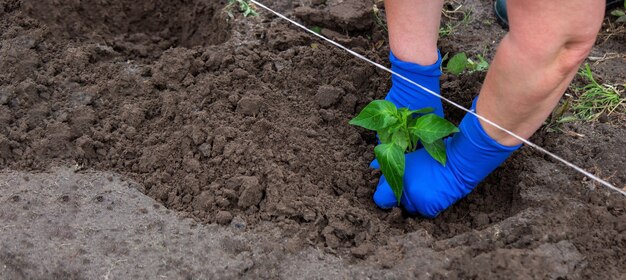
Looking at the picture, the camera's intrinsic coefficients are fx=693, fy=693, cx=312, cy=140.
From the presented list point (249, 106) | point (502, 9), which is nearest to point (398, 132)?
point (249, 106)

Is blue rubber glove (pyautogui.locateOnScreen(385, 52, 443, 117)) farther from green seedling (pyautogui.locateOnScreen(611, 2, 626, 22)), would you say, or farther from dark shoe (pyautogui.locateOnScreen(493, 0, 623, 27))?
green seedling (pyautogui.locateOnScreen(611, 2, 626, 22))

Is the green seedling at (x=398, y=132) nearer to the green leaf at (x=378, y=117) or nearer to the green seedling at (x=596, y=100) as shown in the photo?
the green leaf at (x=378, y=117)

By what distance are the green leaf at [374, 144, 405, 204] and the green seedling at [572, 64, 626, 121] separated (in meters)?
0.79

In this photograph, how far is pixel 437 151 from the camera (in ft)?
6.77

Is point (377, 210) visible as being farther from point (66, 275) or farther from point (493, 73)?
point (66, 275)

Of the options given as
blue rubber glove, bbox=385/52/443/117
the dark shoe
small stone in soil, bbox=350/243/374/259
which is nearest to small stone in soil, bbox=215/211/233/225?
small stone in soil, bbox=350/243/374/259

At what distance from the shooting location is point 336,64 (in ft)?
8.34

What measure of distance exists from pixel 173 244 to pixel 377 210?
643 millimetres

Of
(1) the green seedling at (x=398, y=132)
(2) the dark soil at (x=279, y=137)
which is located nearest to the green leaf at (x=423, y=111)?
(1) the green seedling at (x=398, y=132)

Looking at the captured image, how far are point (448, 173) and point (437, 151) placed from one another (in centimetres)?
7

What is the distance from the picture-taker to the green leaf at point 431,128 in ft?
6.46

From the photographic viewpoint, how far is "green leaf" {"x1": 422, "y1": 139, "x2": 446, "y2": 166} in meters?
2.05

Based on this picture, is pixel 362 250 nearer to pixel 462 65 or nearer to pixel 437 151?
pixel 437 151

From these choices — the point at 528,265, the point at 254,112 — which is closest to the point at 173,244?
the point at 254,112
